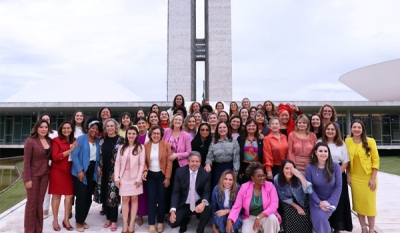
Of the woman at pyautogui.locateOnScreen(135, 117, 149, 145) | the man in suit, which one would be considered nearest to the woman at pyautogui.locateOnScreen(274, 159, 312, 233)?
the man in suit

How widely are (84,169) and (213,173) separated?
6.22 ft

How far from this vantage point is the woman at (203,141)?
436cm

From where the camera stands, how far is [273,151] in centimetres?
408

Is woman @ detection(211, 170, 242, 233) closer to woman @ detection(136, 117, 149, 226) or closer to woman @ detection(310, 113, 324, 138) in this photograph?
woman @ detection(136, 117, 149, 226)

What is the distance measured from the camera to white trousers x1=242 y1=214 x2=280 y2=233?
3.53 m

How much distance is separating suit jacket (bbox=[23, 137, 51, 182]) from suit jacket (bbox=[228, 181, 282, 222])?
8.43 feet

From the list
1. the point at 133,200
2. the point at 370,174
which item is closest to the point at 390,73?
the point at 370,174

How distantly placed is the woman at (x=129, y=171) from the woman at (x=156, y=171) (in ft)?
0.47

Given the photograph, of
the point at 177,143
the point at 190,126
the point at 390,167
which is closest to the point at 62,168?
the point at 177,143

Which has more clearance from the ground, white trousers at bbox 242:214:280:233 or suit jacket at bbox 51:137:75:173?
suit jacket at bbox 51:137:75:173

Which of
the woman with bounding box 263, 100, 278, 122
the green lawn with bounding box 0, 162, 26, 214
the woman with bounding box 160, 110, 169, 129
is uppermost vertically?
the woman with bounding box 263, 100, 278, 122

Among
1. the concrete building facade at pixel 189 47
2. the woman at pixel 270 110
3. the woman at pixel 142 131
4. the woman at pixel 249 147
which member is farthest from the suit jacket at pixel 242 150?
the concrete building facade at pixel 189 47

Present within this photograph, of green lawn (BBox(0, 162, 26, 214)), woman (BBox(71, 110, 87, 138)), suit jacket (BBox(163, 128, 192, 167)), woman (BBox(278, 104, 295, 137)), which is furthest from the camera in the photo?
green lawn (BBox(0, 162, 26, 214))

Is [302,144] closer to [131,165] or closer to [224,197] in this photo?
[224,197]
